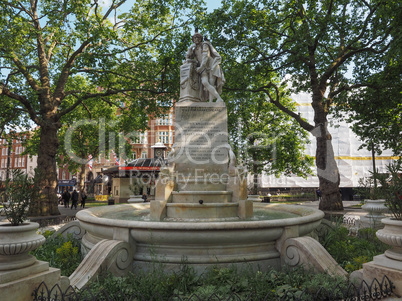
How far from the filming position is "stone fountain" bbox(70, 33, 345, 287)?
15.8ft

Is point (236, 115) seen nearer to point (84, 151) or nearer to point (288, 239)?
point (84, 151)

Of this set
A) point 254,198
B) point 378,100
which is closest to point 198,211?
point 254,198

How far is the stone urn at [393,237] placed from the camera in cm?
370

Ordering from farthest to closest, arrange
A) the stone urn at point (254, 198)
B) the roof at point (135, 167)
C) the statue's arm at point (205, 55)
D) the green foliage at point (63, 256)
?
the roof at point (135, 167)
the stone urn at point (254, 198)
the statue's arm at point (205, 55)
the green foliage at point (63, 256)

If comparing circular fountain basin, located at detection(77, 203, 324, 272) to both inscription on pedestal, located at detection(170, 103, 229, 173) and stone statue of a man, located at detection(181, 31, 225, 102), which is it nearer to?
inscription on pedestal, located at detection(170, 103, 229, 173)

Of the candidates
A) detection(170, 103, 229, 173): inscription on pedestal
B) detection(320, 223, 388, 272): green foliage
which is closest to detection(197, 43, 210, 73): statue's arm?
detection(170, 103, 229, 173): inscription on pedestal

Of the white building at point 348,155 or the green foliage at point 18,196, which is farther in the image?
the white building at point 348,155

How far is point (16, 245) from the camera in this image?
3402 mm

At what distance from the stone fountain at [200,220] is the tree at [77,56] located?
8.98 meters

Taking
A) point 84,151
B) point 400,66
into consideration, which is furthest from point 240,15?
point 84,151

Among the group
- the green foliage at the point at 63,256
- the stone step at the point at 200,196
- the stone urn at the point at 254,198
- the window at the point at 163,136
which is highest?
A: the window at the point at 163,136

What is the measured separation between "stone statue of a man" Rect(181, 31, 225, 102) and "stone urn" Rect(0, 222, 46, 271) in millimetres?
6400

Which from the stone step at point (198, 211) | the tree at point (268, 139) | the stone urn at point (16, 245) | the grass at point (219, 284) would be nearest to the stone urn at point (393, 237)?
the grass at point (219, 284)

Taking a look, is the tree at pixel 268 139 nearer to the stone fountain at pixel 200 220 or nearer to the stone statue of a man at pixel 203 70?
the stone fountain at pixel 200 220
